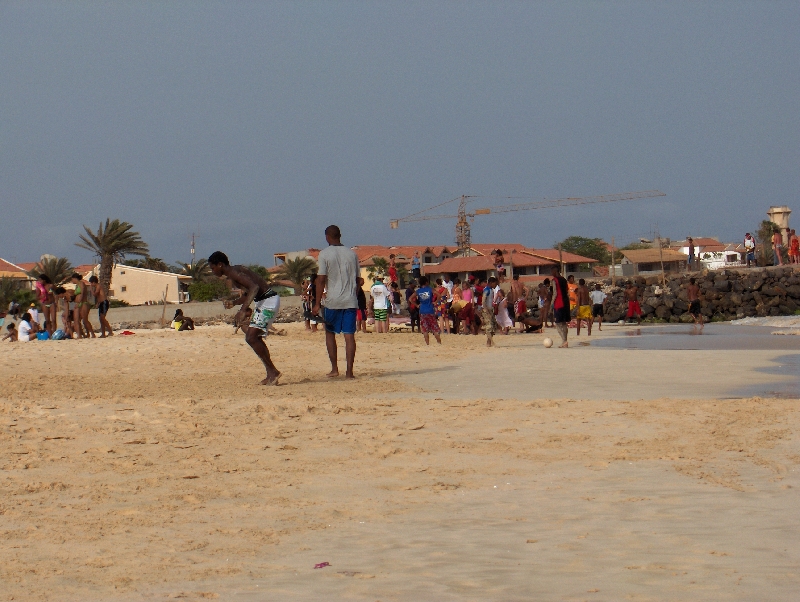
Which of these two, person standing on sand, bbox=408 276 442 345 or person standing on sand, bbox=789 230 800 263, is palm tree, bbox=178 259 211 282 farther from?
person standing on sand, bbox=408 276 442 345

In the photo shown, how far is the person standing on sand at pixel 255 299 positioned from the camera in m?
10.1

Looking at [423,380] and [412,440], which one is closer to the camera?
[412,440]

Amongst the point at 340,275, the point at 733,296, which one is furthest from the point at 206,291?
the point at 340,275

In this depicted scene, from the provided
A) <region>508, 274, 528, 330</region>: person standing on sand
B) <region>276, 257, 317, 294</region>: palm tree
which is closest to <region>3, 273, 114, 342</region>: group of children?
<region>508, 274, 528, 330</region>: person standing on sand

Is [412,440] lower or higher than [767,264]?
lower

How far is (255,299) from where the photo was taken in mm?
10289

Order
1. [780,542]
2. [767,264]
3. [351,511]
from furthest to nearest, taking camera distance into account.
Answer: [767,264] → [351,511] → [780,542]

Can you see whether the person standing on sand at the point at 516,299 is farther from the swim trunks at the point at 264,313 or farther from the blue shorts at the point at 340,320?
the swim trunks at the point at 264,313

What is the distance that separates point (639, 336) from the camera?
21141mm

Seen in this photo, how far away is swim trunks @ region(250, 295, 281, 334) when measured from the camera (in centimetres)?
1015

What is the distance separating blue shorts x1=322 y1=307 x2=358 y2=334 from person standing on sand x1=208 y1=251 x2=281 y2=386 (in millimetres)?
628

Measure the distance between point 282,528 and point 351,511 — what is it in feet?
1.46

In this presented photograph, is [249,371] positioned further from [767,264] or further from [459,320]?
[767,264]

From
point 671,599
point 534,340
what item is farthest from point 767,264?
point 671,599
